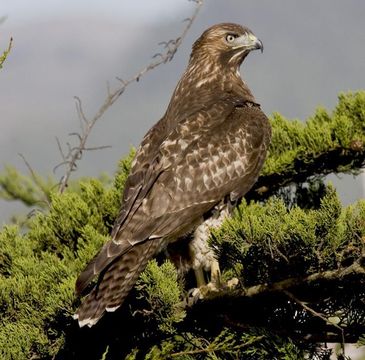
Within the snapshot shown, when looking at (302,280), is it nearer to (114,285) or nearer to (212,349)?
(212,349)

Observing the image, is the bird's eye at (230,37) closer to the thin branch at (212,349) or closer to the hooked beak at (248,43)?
the hooked beak at (248,43)

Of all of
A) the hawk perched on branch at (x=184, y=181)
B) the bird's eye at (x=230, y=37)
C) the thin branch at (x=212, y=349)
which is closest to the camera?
the thin branch at (x=212, y=349)

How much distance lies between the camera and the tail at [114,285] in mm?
6268

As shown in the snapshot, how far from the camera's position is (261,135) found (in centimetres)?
764

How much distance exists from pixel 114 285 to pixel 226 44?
2970mm

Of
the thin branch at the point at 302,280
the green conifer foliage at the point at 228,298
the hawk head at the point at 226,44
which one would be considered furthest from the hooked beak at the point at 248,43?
the thin branch at the point at 302,280

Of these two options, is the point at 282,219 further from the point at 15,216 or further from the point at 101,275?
the point at 15,216

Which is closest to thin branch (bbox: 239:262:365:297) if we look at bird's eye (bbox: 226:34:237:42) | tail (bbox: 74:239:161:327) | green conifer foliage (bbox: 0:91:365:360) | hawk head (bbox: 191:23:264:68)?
green conifer foliage (bbox: 0:91:365:360)

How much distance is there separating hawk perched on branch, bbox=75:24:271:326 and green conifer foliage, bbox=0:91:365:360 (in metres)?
0.21

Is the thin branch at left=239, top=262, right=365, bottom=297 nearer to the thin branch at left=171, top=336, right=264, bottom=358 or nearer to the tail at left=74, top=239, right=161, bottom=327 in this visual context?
the thin branch at left=171, top=336, right=264, bottom=358

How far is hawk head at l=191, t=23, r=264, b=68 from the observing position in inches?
336

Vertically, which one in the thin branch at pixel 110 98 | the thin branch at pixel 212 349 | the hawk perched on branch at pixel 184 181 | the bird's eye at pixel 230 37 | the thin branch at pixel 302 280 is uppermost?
the bird's eye at pixel 230 37

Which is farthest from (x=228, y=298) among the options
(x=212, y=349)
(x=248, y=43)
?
(x=248, y=43)

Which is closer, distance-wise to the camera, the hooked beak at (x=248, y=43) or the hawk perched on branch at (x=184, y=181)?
the hawk perched on branch at (x=184, y=181)
